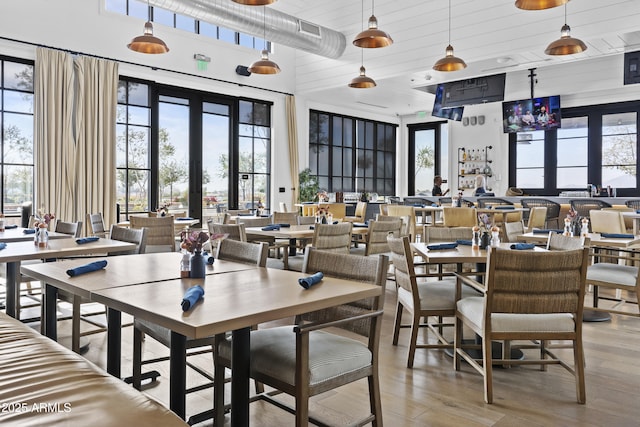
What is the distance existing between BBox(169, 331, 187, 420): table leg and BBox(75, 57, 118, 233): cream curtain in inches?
275

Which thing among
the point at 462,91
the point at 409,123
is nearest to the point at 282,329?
the point at 462,91

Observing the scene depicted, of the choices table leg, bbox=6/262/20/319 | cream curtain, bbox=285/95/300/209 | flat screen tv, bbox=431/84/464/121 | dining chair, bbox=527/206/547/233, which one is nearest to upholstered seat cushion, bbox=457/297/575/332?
table leg, bbox=6/262/20/319

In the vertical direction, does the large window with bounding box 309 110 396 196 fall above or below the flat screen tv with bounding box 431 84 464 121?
below

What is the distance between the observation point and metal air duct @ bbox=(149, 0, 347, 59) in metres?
→ 7.52

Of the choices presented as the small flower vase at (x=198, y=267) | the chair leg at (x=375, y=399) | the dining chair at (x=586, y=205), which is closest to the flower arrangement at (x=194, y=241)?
the small flower vase at (x=198, y=267)

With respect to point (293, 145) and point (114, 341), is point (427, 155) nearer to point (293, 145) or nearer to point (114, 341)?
point (293, 145)

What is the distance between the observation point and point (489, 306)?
2748 mm

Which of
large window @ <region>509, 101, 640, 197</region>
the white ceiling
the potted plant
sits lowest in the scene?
the potted plant

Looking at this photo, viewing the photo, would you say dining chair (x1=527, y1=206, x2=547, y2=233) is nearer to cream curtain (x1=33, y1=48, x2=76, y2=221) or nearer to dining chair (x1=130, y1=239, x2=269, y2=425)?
dining chair (x1=130, y1=239, x2=269, y2=425)

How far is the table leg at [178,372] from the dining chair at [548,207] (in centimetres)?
934

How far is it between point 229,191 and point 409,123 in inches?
270

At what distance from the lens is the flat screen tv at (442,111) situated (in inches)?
440

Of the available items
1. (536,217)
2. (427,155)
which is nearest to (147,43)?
(536,217)

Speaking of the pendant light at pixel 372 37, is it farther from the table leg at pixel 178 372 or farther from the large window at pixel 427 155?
the large window at pixel 427 155
